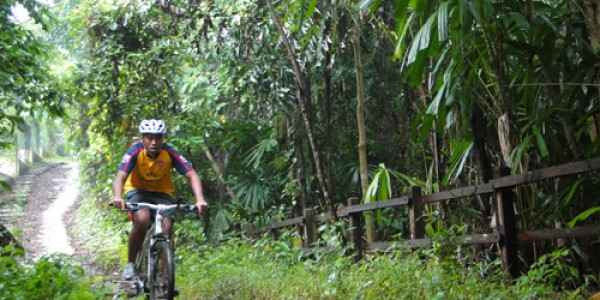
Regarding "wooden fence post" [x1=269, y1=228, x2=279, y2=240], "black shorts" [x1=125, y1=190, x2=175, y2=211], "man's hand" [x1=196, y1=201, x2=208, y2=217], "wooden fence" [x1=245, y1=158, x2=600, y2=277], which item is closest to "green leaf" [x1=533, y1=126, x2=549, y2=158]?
"wooden fence" [x1=245, y1=158, x2=600, y2=277]

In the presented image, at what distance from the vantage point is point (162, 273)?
21.7 feet

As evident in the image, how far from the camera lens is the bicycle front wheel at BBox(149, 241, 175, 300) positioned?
6438 millimetres

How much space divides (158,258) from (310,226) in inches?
191

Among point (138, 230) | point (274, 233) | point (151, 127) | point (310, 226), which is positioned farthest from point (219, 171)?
point (138, 230)

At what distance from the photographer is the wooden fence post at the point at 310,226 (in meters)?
11.3

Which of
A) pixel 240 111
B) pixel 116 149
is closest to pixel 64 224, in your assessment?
pixel 116 149

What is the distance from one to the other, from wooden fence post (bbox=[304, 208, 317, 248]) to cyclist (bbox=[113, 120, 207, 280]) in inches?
159

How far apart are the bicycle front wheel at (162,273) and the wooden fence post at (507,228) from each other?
9.04ft

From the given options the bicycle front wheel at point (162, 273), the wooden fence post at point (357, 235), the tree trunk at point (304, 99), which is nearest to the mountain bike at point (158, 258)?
the bicycle front wheel at point (162, 273)

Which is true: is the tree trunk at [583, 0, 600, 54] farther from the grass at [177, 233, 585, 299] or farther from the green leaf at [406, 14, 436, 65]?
the grass at [177, 233, 585, 299]

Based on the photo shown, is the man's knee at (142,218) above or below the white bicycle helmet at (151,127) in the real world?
below

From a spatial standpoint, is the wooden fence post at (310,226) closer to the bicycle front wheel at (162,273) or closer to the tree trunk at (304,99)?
the tree trunk at (304,99)

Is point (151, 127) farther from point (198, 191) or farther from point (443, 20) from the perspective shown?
point (443, 20)

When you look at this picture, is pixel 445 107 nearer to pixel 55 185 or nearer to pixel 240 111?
pixel 240 111
